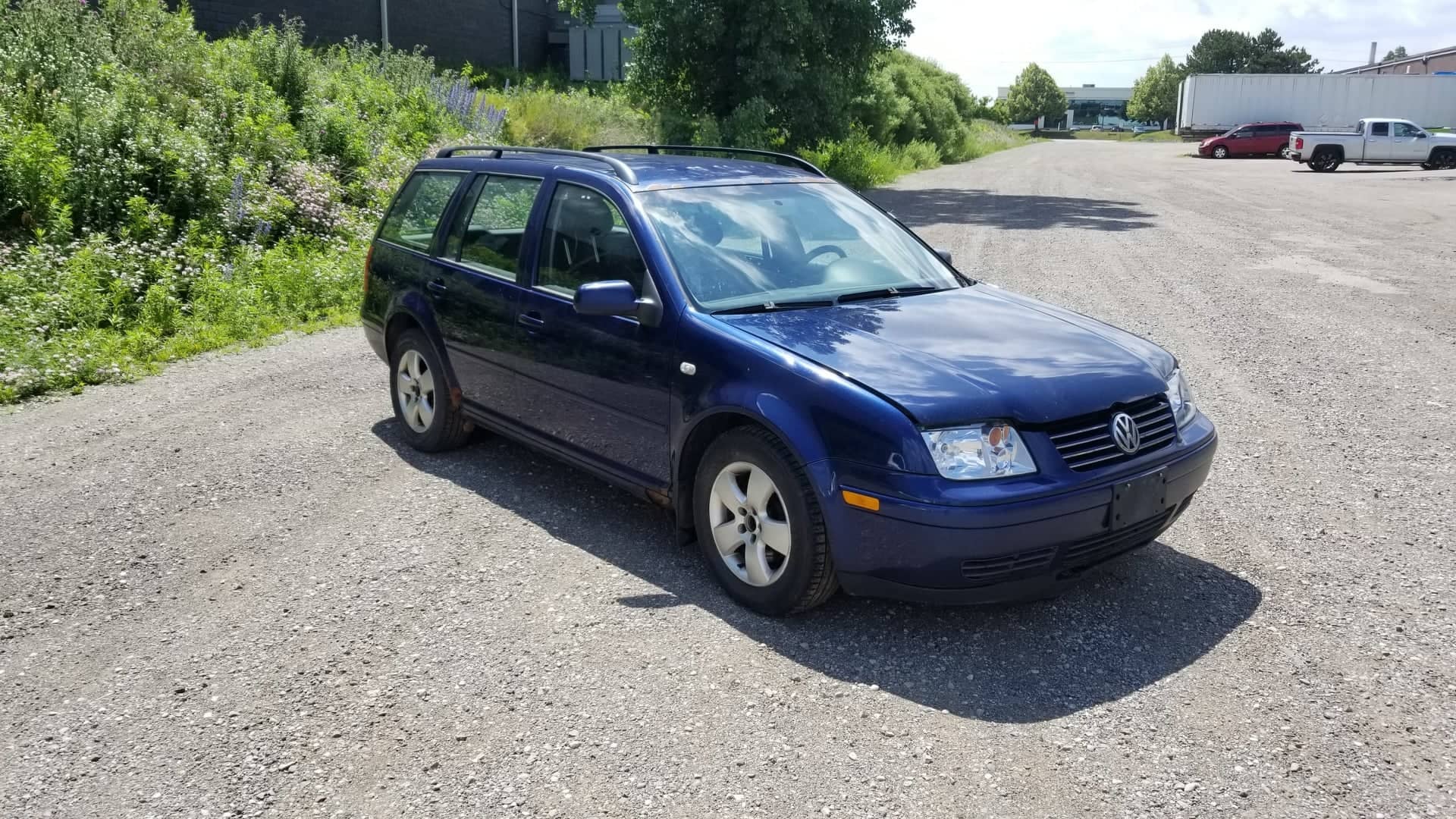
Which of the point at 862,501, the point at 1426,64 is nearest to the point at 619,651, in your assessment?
the point at 862,501

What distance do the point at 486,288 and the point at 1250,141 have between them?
50223 millimetres

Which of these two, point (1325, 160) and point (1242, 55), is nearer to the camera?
point (1325, 160)

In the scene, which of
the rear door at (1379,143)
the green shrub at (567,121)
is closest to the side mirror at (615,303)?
the green shrub at (567,121)

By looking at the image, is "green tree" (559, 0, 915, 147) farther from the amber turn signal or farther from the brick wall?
the amber turn signal

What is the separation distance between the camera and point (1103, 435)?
4016mm

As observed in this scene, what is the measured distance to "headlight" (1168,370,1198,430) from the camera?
4.46m

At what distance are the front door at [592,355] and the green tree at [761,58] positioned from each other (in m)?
16.6

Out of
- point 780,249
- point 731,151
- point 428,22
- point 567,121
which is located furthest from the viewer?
point 428,22

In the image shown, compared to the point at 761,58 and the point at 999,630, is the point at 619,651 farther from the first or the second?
the point at 761,58

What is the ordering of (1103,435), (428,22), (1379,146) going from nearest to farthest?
(1103,435)
(428,22)
(1379,146)

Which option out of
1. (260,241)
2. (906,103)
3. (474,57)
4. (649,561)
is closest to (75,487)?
(649,561)

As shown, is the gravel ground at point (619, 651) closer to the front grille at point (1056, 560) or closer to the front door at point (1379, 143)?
the front grille at point (1056, 560)

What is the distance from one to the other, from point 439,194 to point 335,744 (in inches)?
145

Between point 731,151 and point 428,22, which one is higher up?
point 428,22
